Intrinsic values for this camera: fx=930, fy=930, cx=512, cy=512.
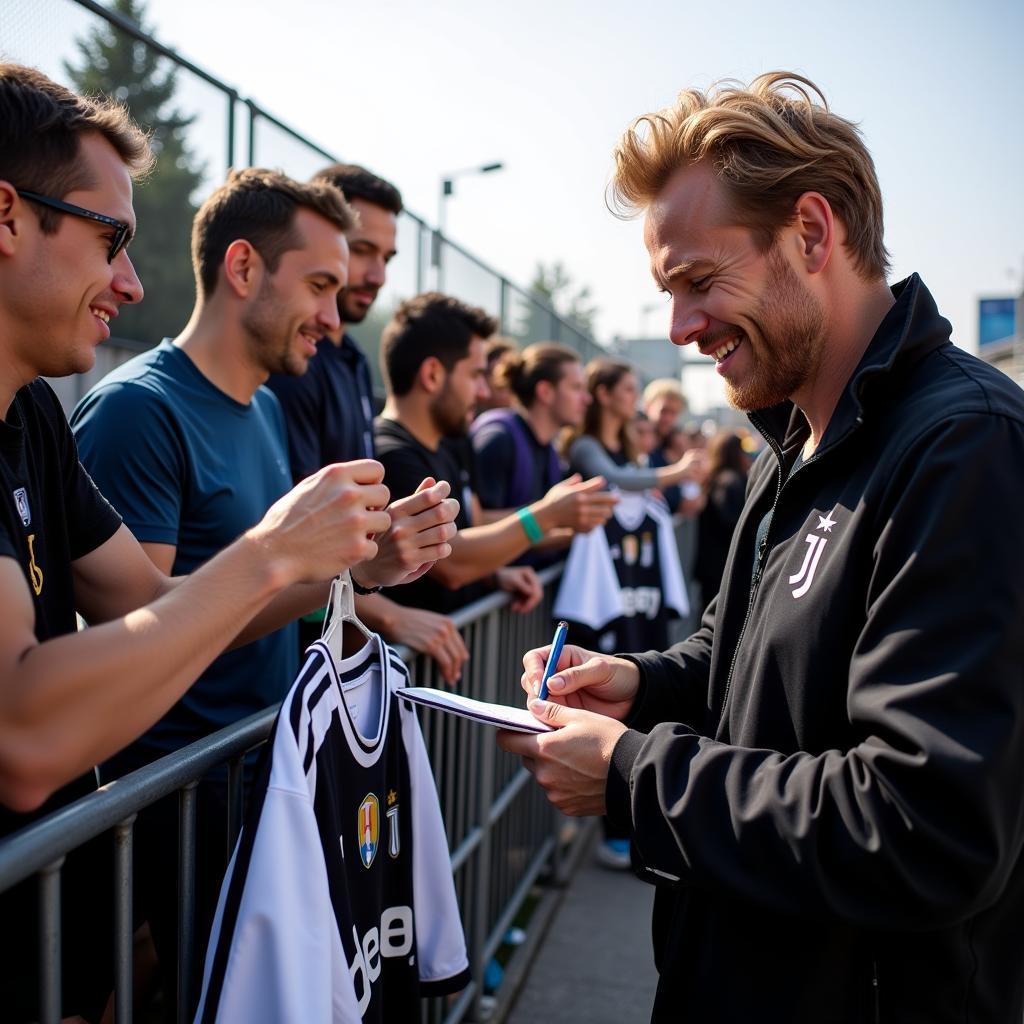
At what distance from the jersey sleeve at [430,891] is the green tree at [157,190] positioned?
3.91m

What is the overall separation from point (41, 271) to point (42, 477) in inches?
15.6

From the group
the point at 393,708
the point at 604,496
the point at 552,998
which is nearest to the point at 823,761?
the point at 393,708

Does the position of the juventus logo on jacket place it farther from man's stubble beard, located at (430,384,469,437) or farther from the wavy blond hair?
man's stubble beard, located at (430,384,469,437)

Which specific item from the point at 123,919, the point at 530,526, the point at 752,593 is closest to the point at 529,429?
the point at 530,526

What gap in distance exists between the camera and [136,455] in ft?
7.89

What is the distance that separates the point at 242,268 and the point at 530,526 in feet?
4.92

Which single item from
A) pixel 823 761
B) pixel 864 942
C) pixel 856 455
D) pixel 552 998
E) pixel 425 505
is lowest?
pixel 552 998

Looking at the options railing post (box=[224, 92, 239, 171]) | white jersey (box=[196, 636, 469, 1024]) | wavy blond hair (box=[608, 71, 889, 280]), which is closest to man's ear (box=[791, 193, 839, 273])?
wavy blond hair (box=[608, 71, 889, 280])

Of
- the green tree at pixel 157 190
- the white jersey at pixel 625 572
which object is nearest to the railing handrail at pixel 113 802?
the white jersey at pixel 625 572

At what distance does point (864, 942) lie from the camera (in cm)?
150

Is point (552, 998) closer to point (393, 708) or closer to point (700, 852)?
point (393, 708)

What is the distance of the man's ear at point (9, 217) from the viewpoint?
155cm

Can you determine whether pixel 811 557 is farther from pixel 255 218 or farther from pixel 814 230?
pixel 255 218

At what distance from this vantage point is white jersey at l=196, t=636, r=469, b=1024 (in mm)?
1452
